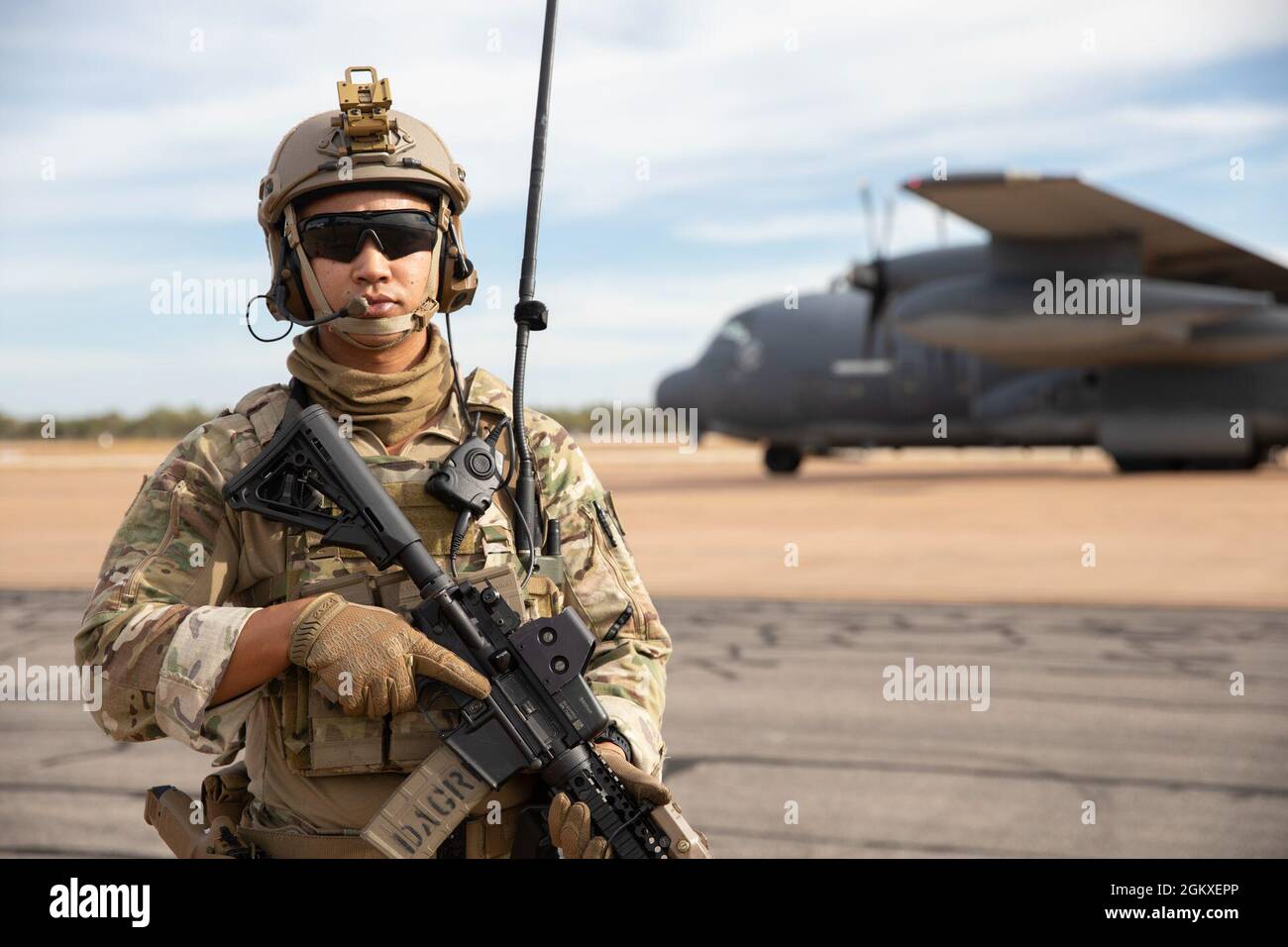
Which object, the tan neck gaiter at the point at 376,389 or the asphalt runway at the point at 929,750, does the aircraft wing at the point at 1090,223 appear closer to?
the asphalt runway at the point at 929,750

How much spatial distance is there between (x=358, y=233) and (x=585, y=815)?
1.11 meters

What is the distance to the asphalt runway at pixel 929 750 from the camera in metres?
5.38

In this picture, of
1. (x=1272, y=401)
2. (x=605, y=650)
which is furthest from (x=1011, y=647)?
(x=1272, y=401)

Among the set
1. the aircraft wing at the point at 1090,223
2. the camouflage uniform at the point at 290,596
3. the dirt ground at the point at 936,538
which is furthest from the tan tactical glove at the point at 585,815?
the aircraft wing at the point at 1090,223

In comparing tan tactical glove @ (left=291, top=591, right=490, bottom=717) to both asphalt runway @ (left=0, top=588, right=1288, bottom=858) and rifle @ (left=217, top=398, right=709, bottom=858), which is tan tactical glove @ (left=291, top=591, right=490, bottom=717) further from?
asphalt runway @ (left=0, top=588, right=1288, bottom=858)

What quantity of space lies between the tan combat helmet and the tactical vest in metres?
0.24

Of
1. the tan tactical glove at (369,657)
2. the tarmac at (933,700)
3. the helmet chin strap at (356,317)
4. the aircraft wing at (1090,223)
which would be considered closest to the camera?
the tan tactical glove at (369,657)

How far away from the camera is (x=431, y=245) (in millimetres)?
2494

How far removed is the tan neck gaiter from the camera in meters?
2.42

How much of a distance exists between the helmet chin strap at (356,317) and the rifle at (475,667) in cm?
19

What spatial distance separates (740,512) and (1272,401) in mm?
11005

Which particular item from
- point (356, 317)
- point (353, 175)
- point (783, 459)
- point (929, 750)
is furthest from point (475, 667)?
point (783, 459)

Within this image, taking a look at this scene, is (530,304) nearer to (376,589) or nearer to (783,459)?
(376,589)
